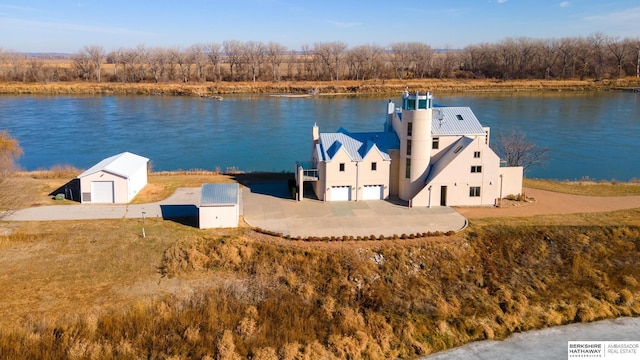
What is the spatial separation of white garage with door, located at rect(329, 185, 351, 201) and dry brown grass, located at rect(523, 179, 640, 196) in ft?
33.6

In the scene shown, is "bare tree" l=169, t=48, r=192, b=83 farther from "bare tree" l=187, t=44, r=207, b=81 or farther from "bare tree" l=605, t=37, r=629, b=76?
"bare tree" l=605, t=37, r=629, b=76

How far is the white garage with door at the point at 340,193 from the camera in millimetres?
24953

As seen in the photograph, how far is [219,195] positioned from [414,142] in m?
9.25

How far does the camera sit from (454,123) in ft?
85.5

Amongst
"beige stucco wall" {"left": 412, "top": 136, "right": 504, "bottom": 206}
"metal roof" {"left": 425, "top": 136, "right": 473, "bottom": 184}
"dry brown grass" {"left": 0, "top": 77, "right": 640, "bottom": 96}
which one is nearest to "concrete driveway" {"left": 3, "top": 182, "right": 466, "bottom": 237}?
"beige stucco wall" {"left": 412, "top": 136, "right": 504, "bottom": 206}

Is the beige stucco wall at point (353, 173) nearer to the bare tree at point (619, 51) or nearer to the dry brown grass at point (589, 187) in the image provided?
the dry brown grass at point (589, 187)

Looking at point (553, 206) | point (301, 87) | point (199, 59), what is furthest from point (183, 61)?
point (553, 206)

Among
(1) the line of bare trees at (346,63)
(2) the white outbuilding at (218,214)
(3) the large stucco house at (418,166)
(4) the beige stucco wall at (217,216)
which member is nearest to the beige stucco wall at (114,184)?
(2) the white outbuilding at (218,214)

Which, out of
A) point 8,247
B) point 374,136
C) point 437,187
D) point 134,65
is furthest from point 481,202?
point 134,65

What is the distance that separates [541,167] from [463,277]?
65.4 ft

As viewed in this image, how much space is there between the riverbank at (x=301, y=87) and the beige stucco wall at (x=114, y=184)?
52217mm

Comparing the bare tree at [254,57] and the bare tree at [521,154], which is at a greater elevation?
the bare tree at [254,57]

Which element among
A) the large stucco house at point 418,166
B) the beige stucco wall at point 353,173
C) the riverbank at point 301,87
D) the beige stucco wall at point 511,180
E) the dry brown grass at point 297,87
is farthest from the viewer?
the dry brown grass at point 297,87

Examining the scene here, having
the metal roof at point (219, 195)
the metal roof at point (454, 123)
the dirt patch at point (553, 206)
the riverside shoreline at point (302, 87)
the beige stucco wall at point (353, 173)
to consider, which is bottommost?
the dirt patch at point (553, 206)
